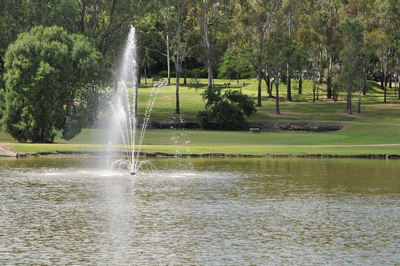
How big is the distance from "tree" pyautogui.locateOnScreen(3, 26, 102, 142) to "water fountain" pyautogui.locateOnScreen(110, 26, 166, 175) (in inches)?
140

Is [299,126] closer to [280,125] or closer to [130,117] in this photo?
[280,125]

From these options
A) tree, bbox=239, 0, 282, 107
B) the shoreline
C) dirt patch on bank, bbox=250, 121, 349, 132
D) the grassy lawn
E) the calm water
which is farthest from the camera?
tree, bbox=239, 0, 282, 107

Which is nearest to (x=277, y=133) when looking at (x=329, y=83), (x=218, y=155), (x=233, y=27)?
(x=218, y=155)

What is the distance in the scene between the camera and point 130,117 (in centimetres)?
6347

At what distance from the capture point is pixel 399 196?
2116 cm

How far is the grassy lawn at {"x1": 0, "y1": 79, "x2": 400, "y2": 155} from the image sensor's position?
3919 cm

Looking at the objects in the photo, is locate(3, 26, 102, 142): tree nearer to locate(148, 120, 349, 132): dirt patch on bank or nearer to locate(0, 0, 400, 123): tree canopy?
locate(0, 0, 400, 123): tree canopy

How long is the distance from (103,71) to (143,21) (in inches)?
1449

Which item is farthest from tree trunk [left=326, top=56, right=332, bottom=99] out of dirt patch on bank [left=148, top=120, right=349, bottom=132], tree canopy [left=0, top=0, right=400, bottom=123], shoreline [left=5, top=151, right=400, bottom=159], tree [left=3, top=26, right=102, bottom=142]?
tree [left=3, top=26, right=102, bottom=142]

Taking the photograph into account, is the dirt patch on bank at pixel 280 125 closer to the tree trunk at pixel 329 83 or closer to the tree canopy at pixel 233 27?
the tree canopy at pixel 233 27

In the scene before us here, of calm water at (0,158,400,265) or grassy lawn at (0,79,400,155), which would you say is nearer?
calm water at (0,158,400,265)

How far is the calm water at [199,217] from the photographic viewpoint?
41.3 ft

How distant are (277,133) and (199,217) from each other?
4098 centimetres

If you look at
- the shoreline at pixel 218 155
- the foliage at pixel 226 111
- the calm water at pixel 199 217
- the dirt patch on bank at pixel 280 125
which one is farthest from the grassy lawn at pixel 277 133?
the calm water at pixel 199 217
